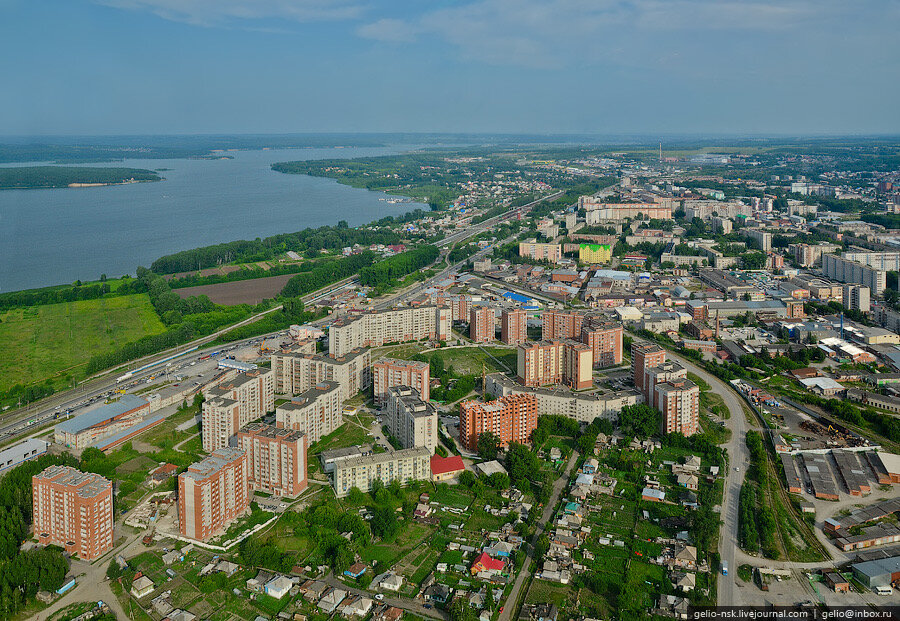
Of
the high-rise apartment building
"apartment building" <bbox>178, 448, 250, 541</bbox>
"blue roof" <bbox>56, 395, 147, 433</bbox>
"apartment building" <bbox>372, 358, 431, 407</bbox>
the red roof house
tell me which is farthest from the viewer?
"apartment building" <bbox>372, 358, 431, 407</bbox>

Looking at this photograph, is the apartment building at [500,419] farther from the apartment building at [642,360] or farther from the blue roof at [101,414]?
the blue roof at [101,414]

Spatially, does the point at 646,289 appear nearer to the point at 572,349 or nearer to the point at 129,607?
the point at 572,349

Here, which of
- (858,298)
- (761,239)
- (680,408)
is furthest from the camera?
(761,239)

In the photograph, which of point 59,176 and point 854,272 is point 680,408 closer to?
point 854,272

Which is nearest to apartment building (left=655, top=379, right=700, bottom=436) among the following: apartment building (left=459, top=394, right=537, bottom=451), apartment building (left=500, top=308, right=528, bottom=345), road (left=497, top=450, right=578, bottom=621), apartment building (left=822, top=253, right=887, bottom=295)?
road (left=497, top=450, right=578, bottom=621)

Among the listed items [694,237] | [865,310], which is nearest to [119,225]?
[694,237]

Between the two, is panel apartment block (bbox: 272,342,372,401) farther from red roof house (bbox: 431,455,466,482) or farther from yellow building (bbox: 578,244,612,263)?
yellow building (bbox: 578,244,612,263)

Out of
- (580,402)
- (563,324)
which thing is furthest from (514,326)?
(580,402)
